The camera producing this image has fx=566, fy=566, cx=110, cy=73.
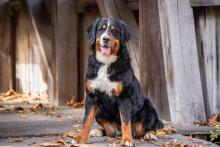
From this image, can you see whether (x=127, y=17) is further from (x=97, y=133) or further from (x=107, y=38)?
(x=107, y=38)

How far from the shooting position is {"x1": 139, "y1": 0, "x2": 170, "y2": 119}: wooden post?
720 cm

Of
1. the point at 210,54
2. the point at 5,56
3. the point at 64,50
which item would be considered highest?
the point at 5,56

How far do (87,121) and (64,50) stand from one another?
14.2 ft

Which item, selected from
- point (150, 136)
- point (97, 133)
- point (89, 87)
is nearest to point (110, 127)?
point (97, 133)

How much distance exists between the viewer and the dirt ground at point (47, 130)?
17.7 ft

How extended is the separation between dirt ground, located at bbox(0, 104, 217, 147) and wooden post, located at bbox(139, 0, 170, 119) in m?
0.95

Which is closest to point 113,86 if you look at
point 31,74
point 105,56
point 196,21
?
point 105,56

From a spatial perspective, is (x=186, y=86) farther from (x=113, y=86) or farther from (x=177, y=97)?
(x=113, y=86)

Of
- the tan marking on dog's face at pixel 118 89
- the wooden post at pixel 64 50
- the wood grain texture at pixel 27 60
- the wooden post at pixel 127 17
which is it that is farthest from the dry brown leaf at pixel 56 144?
the wood grain texture at pixel 27 60

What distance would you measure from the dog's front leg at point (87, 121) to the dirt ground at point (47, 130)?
0.09 metres

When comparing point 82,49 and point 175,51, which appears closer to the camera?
point 175,51

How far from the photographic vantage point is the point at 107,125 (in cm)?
567

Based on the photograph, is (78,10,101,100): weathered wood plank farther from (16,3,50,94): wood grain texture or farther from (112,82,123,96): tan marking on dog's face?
(112,82,123,96): tan marking on dog's face

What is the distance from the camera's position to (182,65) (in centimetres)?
656
